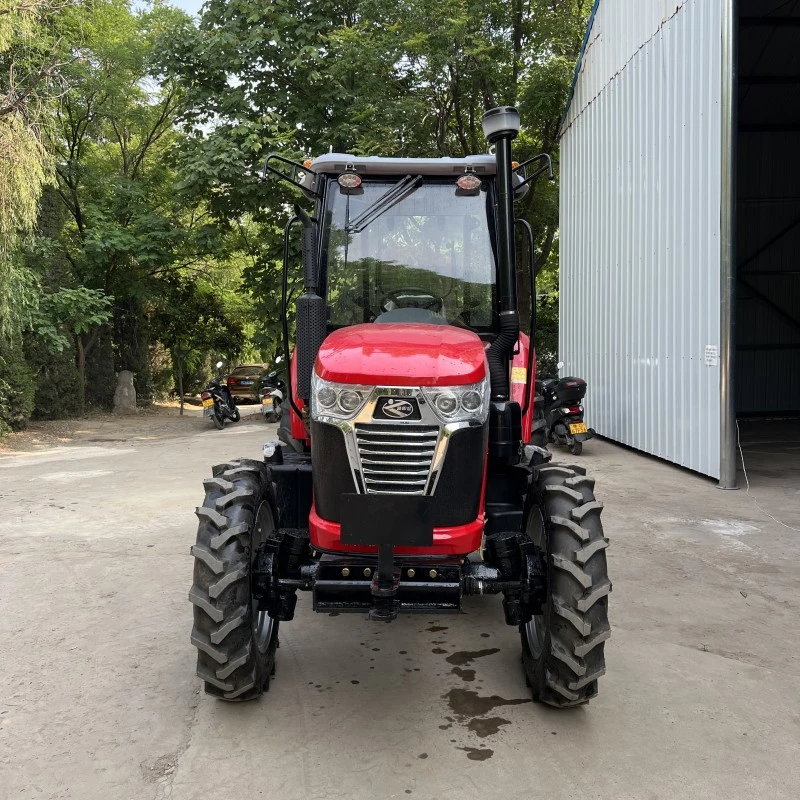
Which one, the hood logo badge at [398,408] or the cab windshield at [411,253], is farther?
the cab windshield at [411,253]

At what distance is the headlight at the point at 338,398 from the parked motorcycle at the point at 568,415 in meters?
7.95

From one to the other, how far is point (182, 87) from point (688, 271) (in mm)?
12602

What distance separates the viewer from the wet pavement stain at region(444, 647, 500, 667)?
4.16m

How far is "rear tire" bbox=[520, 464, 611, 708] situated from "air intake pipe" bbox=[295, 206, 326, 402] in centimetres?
127

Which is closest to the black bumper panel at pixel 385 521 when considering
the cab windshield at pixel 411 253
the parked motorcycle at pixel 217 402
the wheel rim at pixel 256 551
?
the wheel rim at pixel 256 551

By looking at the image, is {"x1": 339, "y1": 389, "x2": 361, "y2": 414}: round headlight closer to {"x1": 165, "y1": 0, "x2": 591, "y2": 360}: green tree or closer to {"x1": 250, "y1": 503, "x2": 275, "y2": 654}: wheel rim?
{"x1": 250, "y1": 503, "x2": 275, "y2": 654}: wheel rim

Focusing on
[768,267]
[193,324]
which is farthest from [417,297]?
[193,324]

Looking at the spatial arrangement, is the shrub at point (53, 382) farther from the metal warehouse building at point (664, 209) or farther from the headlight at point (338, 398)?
the headlight at point (338, 398)

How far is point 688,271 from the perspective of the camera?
30.8 ft

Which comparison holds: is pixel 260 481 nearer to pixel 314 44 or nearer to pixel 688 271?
pixel 688 271

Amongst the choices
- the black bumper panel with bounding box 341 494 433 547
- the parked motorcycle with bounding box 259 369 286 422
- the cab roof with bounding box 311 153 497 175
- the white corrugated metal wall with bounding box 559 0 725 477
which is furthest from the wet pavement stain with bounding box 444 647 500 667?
the parked motorcycle with bounding box 259 369 286 422

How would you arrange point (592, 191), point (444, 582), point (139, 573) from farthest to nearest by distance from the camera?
point (592, 191) < point (139, 573) < point (444, 582)

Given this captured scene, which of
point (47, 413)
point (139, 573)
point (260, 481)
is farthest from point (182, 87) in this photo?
point (260, 481)

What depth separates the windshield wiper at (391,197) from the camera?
4383 millimetres
